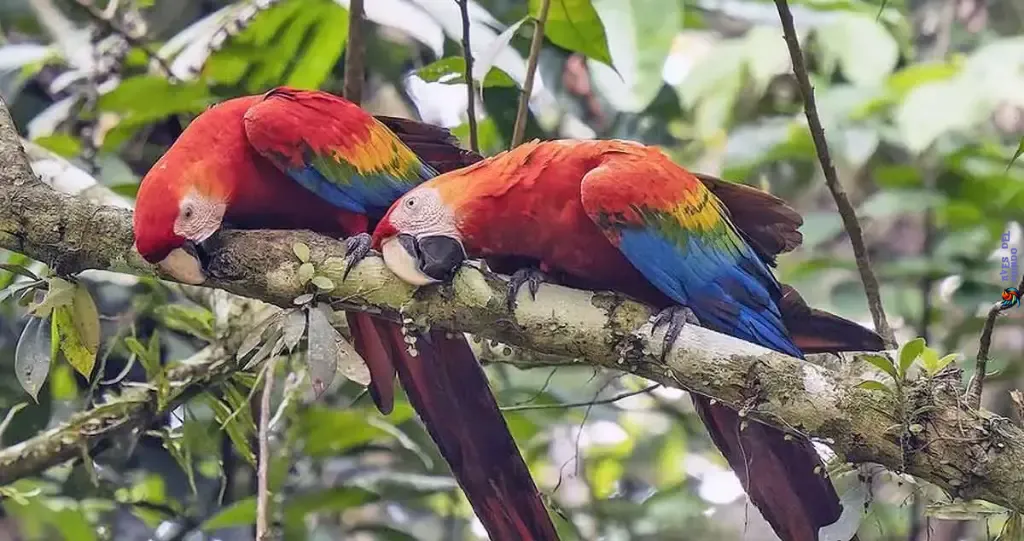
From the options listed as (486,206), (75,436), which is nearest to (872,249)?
(486,206)

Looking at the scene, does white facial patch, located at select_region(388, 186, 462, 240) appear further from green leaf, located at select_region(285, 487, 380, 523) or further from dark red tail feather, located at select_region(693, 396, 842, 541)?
green leaf, located at select_region(285, 487, 380, 523)

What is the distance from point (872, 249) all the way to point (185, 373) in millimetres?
1708

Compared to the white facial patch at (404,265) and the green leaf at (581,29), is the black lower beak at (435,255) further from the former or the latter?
the green leaf at (581,29)

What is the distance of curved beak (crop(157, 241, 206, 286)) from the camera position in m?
1.07

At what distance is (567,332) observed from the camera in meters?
1.05

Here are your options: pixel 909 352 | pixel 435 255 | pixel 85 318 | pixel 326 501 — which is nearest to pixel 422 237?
pixel 435 255

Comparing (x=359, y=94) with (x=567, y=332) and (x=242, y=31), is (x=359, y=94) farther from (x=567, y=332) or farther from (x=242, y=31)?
(x=567, y=332)

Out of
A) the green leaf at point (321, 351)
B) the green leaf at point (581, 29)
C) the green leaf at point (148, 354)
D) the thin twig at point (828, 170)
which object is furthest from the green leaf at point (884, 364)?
the green leaf at point (148, 354)

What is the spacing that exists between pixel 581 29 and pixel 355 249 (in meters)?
0.52

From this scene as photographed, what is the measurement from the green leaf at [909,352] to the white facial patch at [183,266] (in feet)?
2.24

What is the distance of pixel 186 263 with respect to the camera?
1075 millimetres

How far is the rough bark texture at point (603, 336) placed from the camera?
0.98 meters

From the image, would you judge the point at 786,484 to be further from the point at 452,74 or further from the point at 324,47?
the point at 324,47

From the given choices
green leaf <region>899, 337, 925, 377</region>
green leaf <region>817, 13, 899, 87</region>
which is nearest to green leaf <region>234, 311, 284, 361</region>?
green leaf <region>899, 337, 925, 377</region>
